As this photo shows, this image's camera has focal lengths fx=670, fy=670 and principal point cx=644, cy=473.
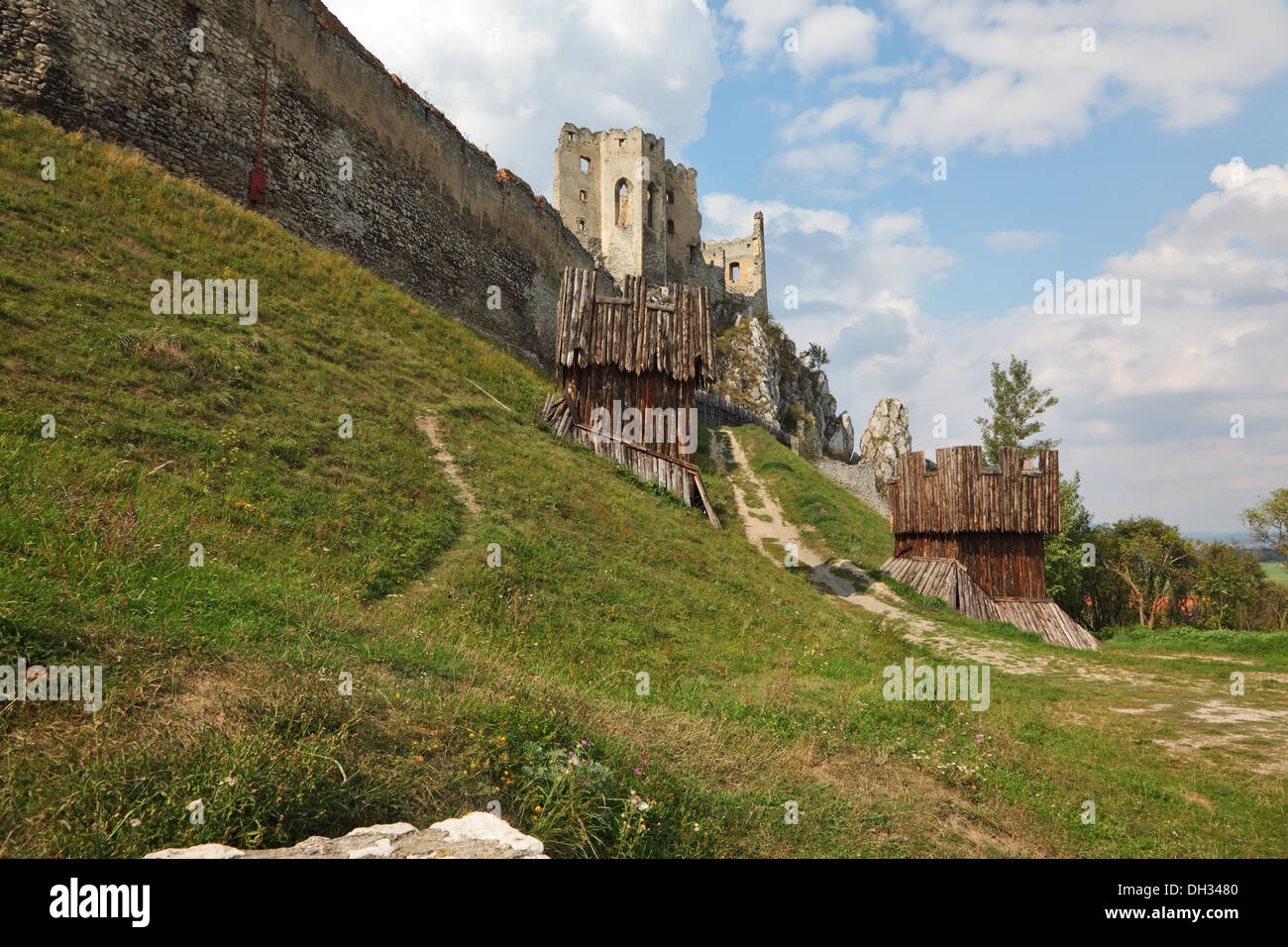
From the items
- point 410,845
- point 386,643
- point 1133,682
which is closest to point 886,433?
point 1133,682

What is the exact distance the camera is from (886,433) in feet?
189

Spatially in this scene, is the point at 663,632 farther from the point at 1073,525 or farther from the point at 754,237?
the point at 754,237

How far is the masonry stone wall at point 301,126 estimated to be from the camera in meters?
14.2

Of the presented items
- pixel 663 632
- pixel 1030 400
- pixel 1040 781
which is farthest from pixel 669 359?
pixel 1030 400

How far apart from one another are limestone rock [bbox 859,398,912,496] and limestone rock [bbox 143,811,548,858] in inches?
2180

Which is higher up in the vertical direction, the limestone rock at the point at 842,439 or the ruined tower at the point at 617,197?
the ruined tower at the point at 617,197

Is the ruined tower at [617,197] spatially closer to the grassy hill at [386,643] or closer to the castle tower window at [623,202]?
the castle tower window at [623,202]

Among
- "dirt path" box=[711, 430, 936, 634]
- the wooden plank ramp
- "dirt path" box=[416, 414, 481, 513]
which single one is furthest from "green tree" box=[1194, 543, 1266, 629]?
"dirt path" box=[416, 414, 481, 513]

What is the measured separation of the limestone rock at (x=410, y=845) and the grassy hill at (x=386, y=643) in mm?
435

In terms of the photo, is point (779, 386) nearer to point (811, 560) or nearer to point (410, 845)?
point (811, 560)

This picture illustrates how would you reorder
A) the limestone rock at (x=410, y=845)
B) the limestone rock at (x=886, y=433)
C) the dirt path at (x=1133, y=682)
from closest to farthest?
the limestone rock at (x=410, y=845) < the dirt path at (x=1133, y=682) < the limestone rock at (x=886, y=433)

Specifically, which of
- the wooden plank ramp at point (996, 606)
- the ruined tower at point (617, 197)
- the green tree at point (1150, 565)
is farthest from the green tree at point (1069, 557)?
the ruined tower at point (617, 197)

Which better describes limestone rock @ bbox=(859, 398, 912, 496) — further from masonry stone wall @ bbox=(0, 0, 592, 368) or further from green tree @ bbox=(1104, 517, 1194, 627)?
masonry stone wall @ bbox=(0, 0, 592, 368)

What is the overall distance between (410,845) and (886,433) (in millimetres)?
59003
